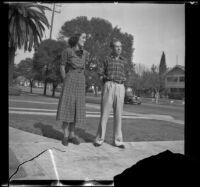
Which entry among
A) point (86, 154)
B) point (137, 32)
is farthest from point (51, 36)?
point (86, 154)

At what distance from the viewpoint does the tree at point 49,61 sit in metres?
2.24

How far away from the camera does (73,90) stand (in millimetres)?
2529

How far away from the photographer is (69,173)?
A: 1781mm

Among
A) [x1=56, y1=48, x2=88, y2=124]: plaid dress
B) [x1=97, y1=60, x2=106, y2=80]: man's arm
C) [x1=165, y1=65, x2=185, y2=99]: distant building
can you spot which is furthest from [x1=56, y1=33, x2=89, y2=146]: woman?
Result: [x1=165, y1=65, x2=185, y2=99]: distant building

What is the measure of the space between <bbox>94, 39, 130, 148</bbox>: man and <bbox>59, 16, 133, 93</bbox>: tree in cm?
6

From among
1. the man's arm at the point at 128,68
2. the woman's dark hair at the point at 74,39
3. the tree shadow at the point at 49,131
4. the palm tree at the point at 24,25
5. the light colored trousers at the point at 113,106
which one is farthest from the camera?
the tree shadow at the point at 49,131

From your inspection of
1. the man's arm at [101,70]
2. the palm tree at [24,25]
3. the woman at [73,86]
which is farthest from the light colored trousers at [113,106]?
the palm tree at [24,25]

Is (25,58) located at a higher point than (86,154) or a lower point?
higher

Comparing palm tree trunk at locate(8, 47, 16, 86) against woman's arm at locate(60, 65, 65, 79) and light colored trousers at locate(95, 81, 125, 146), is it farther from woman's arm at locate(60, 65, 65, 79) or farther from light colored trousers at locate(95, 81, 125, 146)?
light colored trousers at locate(95, 81, 125, 146)

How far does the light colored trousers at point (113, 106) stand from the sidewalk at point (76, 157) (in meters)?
0.11

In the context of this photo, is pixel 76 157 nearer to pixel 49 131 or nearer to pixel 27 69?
pixel 27 69

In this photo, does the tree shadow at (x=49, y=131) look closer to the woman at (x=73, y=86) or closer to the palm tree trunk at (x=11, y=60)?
the woman at (x=73, y=86)
